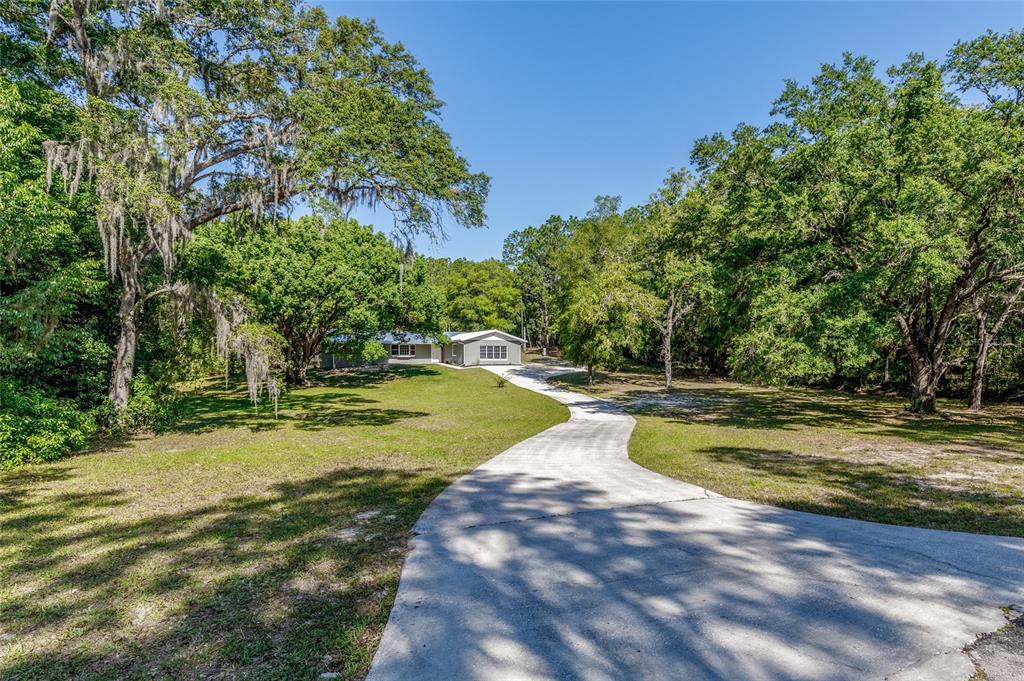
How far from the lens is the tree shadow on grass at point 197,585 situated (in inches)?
107

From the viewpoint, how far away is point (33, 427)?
27.0 ft

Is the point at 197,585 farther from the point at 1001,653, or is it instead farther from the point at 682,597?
the point at 1001,653

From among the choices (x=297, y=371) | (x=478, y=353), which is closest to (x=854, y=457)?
(x=297, y=371)

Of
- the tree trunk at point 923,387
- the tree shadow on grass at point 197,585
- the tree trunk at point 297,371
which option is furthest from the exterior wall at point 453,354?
the tree shadow on grass at point 197,585

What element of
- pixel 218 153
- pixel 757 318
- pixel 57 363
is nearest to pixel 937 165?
pixel 757 318

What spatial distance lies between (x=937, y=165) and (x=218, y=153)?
1904cm

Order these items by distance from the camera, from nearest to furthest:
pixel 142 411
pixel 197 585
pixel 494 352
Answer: pixel 197 585
pixel 142 411
pixel 494 352

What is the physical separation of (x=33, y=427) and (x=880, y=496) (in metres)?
14.6

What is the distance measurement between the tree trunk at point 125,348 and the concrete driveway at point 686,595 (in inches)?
389

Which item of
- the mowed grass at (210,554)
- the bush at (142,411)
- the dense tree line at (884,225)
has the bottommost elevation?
the mowed grass at (210,554)

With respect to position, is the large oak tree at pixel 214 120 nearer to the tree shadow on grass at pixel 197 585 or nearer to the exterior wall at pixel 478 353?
the tree shadow on grass at pixel 197 585

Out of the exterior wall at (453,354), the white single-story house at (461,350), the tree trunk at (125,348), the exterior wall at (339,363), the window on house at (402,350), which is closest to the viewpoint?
the tree trunk at (125,348)

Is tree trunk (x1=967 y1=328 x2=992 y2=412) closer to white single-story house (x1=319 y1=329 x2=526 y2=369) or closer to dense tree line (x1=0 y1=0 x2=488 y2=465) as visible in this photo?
dense tree line (x1=0 y1=0 x2=488 y2=465)

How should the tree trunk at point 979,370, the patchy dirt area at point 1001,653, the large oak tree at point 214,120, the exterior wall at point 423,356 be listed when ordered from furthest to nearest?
the exterior wall at point 423,356 < the tree trunk at point 979,370 < the large oak tree at point 214,120 < the patchy dirt area at point 1001,653
